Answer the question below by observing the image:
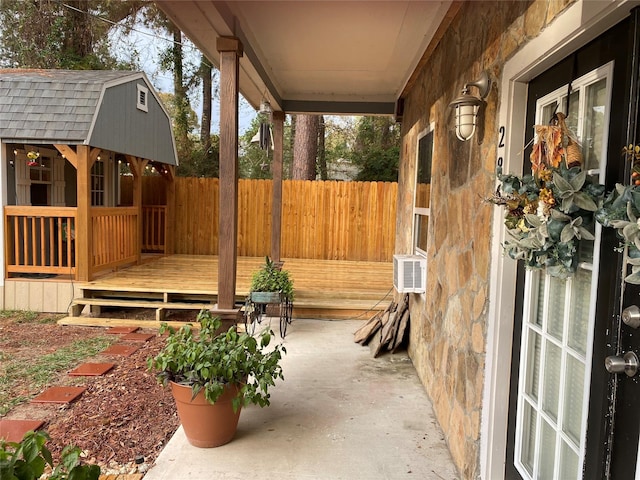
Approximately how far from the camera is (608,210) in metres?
1.16

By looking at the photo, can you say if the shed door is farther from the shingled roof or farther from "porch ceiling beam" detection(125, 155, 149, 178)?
"porch ceiling beam" detection(125, 155, 149, 178)

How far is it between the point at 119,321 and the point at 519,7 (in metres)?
5.69

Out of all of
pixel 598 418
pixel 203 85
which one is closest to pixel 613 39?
pixel 598 418

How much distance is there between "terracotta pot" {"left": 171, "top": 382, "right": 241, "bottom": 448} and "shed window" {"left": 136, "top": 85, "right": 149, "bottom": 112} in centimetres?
714

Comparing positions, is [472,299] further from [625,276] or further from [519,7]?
[519,7]

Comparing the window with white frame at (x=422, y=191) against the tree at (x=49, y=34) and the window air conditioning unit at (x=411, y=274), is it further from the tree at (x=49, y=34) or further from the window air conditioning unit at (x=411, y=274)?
the tree at (x=49, y=34)

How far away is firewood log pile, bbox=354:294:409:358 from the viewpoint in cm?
414

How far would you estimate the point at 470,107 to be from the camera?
219 cm

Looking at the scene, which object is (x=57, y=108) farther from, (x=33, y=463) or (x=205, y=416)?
(x=33, y=463)

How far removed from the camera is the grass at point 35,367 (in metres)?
3.62

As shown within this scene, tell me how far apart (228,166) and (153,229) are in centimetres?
695

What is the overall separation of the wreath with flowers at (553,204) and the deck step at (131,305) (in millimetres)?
5047

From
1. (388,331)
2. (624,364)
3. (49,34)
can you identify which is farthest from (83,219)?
(49,34)

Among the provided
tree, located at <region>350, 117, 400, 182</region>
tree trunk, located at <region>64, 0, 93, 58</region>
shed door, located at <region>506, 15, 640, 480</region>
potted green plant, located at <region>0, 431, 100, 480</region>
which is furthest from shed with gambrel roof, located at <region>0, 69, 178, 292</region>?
tree, located at <region>350, 117, 400, 182</region>
